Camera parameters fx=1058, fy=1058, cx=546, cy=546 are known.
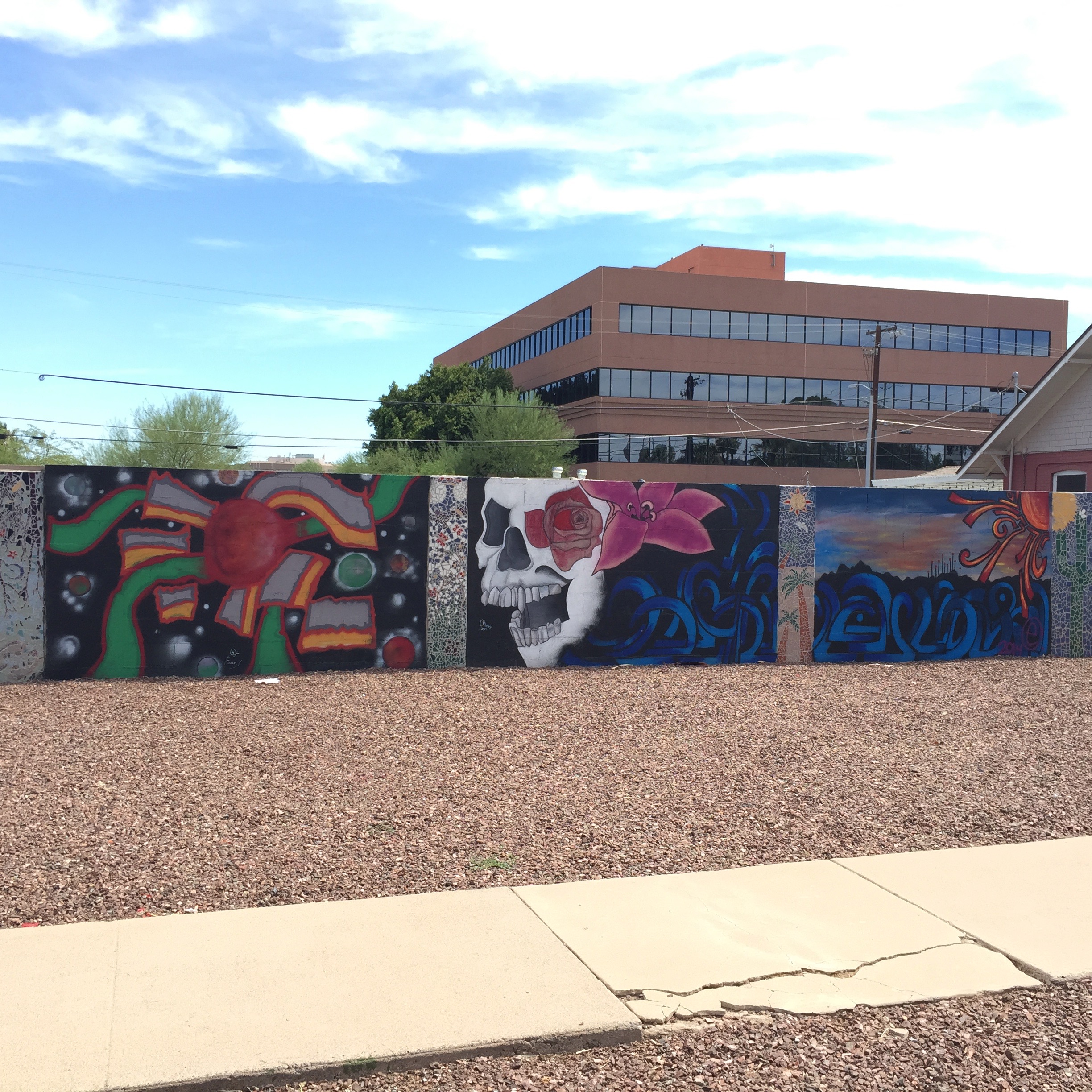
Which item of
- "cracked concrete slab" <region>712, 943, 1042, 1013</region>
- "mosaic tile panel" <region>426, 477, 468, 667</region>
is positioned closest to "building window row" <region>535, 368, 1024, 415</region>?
"mosaic tile panel" <region>426, 477, 468, 667</region>

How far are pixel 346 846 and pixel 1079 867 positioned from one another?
4098 millimetres

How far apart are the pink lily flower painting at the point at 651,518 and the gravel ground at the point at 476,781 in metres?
1.78

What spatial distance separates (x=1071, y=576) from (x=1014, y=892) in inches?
407

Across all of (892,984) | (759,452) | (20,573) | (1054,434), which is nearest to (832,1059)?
(892,984)

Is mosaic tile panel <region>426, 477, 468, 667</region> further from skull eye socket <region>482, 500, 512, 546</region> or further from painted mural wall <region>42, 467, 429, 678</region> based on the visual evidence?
skull eye socket <region>482, 500, 512, 546</region>

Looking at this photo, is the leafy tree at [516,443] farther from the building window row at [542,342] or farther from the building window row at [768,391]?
the building window row at [542,342]

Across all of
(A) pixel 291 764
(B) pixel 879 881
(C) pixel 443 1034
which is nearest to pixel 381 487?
(A) pixel 291 764

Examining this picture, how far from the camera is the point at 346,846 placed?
5.86 metres

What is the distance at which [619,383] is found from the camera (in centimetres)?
6519

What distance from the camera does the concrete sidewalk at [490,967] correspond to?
12.2 feet

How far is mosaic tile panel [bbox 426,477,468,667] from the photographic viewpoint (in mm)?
11867

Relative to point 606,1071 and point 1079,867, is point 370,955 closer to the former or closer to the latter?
point 606,1071

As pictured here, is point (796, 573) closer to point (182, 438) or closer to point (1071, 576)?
point (1071, 576)

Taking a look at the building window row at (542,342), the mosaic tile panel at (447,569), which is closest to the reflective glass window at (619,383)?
the building window row at (542,342)
